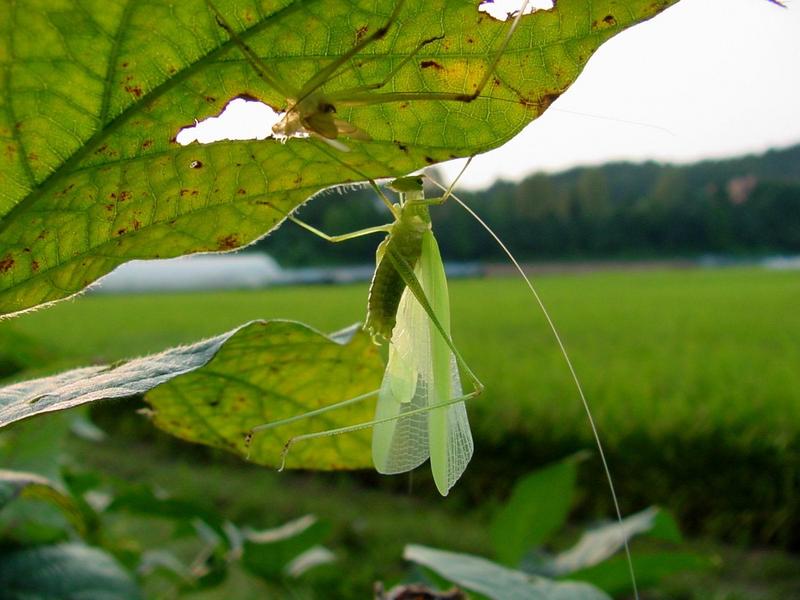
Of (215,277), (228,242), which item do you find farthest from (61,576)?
(215,277)

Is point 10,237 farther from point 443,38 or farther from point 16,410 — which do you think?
point 443,38

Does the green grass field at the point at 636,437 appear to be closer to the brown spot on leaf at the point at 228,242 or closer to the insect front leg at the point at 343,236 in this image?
the insect front leg at the point at 343,236

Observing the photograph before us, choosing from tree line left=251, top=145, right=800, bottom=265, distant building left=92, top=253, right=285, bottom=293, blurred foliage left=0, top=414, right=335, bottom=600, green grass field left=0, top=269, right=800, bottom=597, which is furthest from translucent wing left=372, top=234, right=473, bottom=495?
tree line left=251, top=145, right=800, bottom=265

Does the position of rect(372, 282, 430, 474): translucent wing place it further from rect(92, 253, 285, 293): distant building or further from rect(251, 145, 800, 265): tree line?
rect(251, 145, 800, 265): tree line

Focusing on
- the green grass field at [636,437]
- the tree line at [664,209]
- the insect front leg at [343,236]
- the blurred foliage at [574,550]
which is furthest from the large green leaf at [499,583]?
the tree line at [664,209]

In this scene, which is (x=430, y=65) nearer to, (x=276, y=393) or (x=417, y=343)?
(x=276, y=393)

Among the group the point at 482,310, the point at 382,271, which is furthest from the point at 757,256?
the point at 382,271
